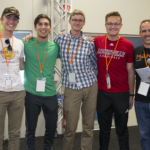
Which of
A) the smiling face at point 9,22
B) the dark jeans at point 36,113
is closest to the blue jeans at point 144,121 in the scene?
the dark jeans at point 36,113

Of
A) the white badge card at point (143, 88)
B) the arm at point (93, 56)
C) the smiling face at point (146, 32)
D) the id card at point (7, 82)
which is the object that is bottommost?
the white badge card at point (143, 88)

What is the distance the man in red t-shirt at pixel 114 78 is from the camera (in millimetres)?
2275

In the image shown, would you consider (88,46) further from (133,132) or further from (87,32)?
(133,132)

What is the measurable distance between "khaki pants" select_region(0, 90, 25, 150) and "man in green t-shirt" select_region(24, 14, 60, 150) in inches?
5.4

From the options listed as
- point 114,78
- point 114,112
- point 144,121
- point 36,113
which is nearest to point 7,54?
point 36,113

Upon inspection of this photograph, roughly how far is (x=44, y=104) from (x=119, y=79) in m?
1.00

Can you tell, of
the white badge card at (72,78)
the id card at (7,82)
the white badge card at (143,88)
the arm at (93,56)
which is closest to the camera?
the id card at (7,82)

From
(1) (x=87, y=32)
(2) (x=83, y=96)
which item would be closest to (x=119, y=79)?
(2) (x=83, y=96)

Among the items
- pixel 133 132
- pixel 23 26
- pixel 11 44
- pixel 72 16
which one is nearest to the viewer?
pixel 11 44

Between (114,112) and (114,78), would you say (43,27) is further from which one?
(114,112)

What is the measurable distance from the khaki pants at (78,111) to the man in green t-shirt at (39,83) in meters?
0.18

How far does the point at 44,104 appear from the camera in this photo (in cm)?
218

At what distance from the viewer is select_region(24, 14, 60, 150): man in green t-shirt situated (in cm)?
216

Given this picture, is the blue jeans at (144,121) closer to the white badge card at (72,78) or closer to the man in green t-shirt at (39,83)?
the white badge card at (72,78)
